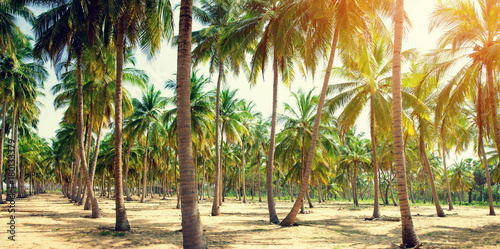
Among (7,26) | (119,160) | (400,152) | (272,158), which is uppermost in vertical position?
(7,26)

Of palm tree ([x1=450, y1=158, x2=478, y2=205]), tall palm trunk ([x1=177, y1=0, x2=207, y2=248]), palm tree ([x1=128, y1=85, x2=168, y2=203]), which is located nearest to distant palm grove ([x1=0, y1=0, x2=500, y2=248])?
tall palm trunk ([x1=177, y1=0, x2=207, y2=248])

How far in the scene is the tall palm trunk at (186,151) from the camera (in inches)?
227

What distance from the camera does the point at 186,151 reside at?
597 cm

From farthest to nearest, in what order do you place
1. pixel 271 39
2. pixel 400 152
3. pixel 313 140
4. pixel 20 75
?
pixel 20 75 < pixel 271 39 < pixel 313 140 < pixel 400 152

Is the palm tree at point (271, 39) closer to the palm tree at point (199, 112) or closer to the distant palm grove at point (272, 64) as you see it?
the distant palm grove at point (272, 64)

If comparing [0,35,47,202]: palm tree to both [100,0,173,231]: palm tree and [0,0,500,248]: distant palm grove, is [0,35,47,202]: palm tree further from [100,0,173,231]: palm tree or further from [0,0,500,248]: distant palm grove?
[100,0,173,231]: palm tree

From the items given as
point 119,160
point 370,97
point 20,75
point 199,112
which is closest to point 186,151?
point 119,160

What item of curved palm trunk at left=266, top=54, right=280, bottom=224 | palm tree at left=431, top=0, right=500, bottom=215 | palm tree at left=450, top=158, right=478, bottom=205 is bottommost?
palm tree at left=450, top=158, right=478, bottom=205

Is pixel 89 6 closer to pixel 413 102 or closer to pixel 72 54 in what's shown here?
pixel 72 54

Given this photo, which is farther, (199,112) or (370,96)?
(199,112)

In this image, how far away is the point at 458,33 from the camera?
11547 millimetres

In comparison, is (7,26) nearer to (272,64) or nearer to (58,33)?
(58,33)

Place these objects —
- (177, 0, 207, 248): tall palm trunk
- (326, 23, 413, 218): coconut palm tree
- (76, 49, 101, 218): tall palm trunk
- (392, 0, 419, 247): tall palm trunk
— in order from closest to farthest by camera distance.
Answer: (177, 0, 207, 248): tall palm trunk
(392, 0, 419, 247): tall palm trunk
(76, 49, 101, 218): tall palm trunk
(326, 23, 413, 218): coconut palm tree

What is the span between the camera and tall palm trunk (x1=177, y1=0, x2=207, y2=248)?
5.75 meters
